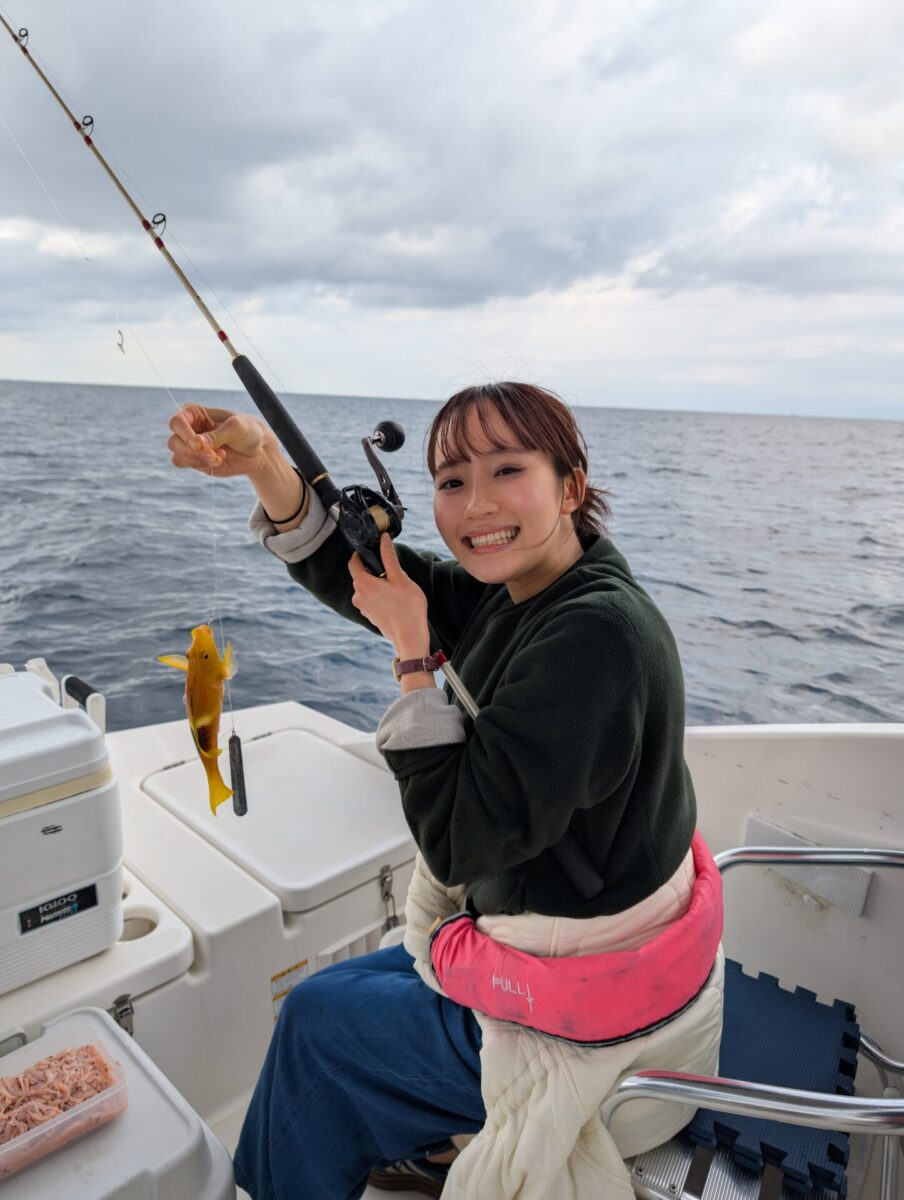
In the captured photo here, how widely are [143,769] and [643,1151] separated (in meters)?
2.11

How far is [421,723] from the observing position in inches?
50.6

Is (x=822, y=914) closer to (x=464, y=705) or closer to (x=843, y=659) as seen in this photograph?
(x=464, y=705)

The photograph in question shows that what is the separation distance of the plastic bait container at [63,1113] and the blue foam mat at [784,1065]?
106 centimetres


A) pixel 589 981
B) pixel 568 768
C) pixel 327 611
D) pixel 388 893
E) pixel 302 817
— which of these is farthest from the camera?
pixel 327 611

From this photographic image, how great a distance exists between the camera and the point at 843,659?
8.34 metres

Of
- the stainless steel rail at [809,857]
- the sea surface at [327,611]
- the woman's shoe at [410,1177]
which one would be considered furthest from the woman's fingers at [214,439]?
the woman's shoe at [410,1177]

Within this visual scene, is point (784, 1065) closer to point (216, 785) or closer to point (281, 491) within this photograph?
point (216, 785)

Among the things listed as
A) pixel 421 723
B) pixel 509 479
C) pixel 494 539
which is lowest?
pixel 421 723

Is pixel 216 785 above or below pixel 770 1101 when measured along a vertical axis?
above

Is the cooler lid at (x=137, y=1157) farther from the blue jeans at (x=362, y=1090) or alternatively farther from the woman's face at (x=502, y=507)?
the woman's face at (x=502, y=507)

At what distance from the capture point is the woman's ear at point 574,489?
156cm

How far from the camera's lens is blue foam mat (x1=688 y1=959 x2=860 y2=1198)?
138 centimetres

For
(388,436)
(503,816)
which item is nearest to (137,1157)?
(503,816)

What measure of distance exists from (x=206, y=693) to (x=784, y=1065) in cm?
138
